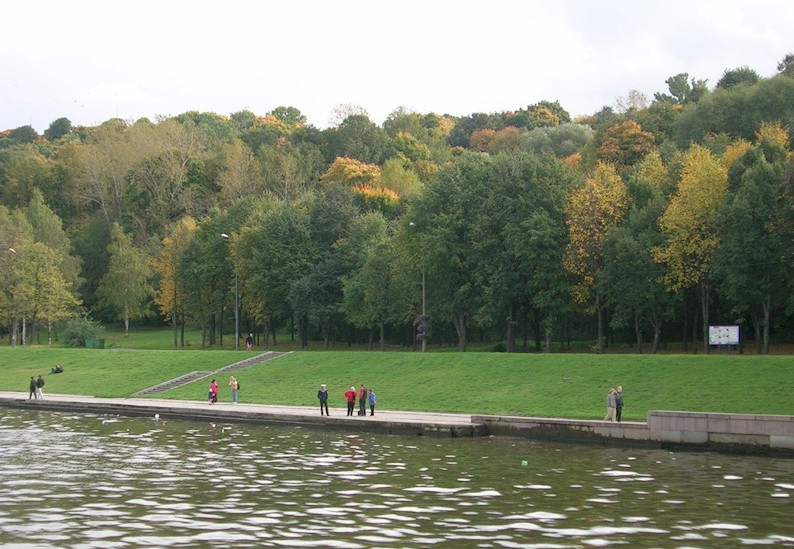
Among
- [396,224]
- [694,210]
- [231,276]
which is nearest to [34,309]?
[231,276]

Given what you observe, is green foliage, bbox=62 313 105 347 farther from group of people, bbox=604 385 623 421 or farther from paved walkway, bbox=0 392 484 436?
group of people, bbox=604 385 623 421

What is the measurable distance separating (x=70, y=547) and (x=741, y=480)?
18973 millimetres

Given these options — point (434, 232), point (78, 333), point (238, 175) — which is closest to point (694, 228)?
point (434, 232)

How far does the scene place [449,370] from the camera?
192 feet

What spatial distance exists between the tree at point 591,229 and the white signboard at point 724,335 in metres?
13.1

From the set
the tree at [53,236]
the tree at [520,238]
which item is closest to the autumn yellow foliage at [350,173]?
the tree at [53,236]

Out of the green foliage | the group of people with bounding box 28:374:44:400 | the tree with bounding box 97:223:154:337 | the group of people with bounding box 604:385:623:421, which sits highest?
the tree with bounding box 97:223:154:337

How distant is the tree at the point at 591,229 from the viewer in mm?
69188

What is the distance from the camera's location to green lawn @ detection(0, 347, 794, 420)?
46.2 meters

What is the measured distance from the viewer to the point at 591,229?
2741 inches

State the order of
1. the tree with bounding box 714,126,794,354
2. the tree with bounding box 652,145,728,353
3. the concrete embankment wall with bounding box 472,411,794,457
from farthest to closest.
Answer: the tree with bounding box 652,145,728,353 → the tree with bounding box 714,126,794,354 → the concrete embankment wall with bounding box 472,411,794,457

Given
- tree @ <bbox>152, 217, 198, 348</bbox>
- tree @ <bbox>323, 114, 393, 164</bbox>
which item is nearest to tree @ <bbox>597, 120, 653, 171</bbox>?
tree @ <bbox>152, 217, 198, 348</bbox>

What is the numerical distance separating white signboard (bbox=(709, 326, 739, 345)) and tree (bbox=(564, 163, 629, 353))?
1314 cm

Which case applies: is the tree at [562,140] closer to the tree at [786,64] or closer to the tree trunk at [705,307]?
the tree at [786,64]
